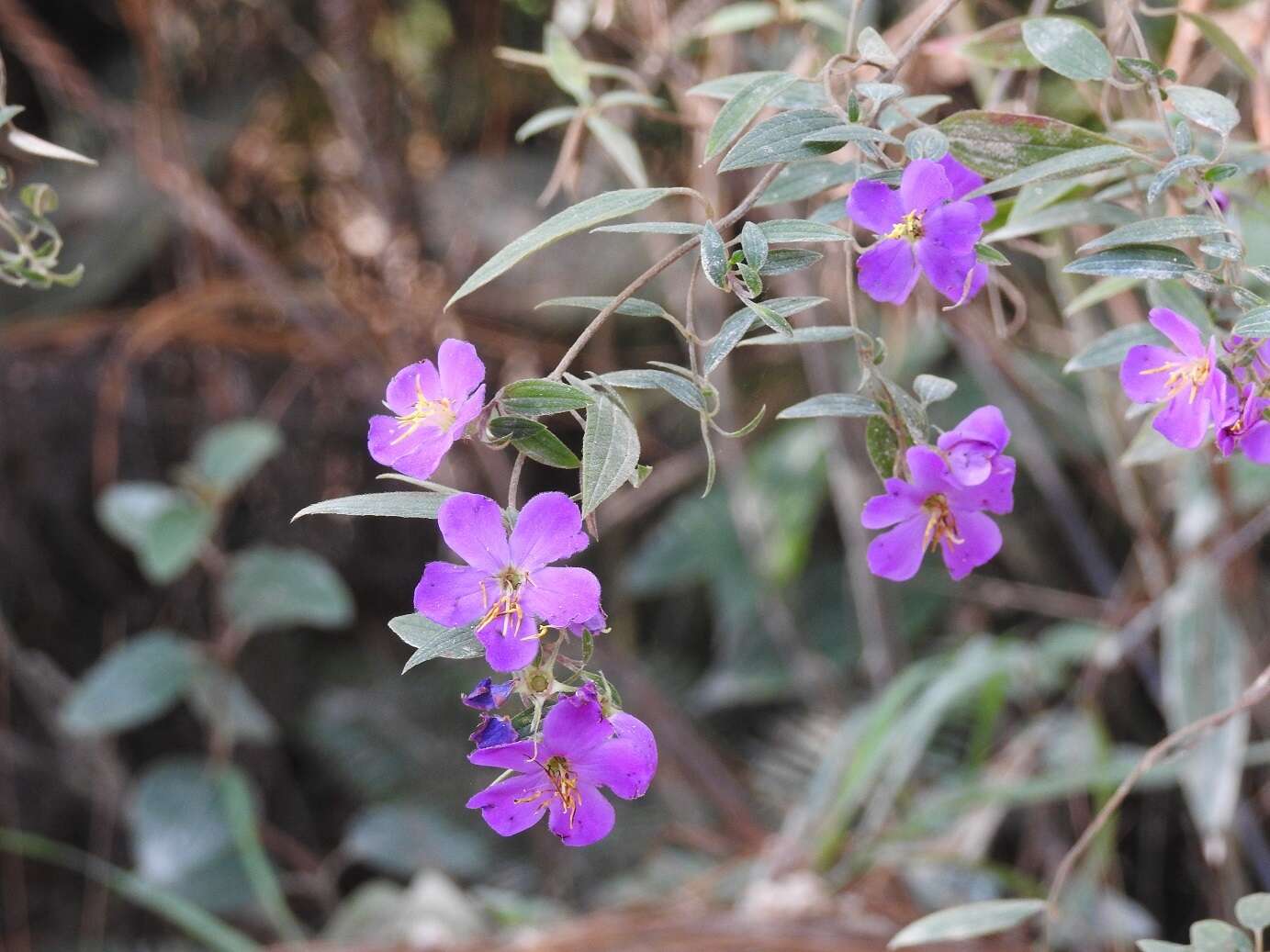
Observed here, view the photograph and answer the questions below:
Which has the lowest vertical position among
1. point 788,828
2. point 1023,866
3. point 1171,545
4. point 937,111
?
point 1023,866

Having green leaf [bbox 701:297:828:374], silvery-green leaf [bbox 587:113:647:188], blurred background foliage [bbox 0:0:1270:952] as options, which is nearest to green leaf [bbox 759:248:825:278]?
green leaf [bbox 701:297:828:374]

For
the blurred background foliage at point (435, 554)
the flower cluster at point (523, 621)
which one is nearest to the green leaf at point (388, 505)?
the flower cluster at point (523, 621)

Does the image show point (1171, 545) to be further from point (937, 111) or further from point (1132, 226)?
point (1132, 226)

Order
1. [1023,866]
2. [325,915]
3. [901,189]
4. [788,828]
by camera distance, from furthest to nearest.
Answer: [325,915]
[1023,866]
[788,828]
[901,189]

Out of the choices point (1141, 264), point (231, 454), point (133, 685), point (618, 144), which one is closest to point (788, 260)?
point (1141, 264)

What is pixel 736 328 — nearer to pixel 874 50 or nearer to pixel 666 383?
pixel 666 383

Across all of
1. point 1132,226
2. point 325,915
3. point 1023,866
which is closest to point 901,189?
point 1132,226

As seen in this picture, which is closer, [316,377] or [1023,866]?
[1023,866]
